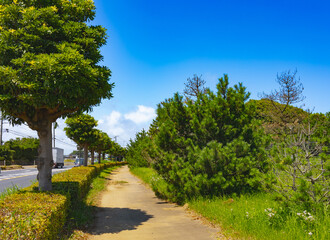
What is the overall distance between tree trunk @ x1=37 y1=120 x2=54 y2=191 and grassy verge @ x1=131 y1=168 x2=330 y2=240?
15.6ft

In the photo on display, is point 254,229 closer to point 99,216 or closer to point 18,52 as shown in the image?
point 99,216

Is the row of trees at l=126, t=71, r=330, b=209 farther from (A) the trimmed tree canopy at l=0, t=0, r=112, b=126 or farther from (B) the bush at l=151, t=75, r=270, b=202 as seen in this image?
(A) the trimmed tree canopy at l=0, t=0, r=112, b=126

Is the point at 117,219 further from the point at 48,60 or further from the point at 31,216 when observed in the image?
the point at 48,60

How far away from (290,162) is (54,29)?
6986 mm

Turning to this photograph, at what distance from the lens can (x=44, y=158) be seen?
7949 mm

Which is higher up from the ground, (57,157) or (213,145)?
(213,145)

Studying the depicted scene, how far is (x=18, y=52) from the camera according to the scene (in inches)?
288

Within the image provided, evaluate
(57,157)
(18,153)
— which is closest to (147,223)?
(57,157)

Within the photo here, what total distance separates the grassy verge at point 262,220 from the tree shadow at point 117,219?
2.05 m

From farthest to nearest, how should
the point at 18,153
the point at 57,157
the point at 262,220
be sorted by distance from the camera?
the point at 18,153, the point at 57,157, the point at 262,220

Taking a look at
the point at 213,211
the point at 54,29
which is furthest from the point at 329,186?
the point at 54,29

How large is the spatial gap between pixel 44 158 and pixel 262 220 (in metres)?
6.15

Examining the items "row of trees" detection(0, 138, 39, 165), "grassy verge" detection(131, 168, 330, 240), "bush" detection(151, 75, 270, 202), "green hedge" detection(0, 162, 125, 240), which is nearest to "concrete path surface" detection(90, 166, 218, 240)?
"grassy verge" detection(131, 168, 330, 240)

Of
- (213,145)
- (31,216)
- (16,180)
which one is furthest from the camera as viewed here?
(16,180)
